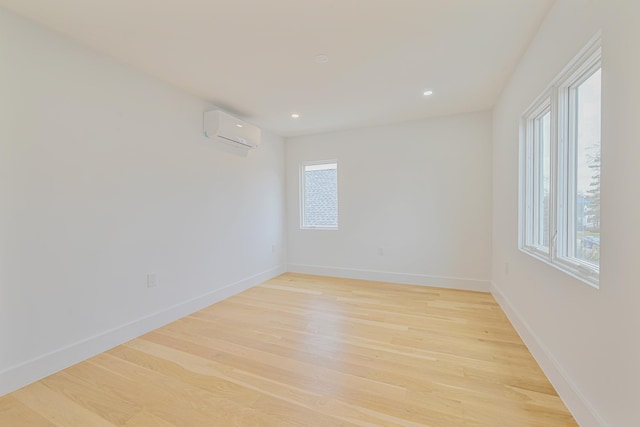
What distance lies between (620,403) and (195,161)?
11.5 ft

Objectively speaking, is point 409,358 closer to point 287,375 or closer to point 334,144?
point 287,375

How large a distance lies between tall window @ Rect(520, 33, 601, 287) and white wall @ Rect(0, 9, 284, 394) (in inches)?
126

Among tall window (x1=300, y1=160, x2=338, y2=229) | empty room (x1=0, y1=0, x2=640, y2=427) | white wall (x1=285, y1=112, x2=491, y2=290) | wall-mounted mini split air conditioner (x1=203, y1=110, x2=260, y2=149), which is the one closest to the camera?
empty room (x1=0, y1=0, x2=640, y2=427)

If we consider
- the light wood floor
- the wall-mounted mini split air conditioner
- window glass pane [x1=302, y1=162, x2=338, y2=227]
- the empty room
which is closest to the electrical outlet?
the empty room

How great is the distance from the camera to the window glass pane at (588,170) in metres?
1.38

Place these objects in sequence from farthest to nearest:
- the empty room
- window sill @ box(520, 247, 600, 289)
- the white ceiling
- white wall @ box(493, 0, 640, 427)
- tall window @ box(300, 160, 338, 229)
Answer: tall window @ box(300, 160, 338, 229), the white ceiling, the empty room, window sill @ box(520, 247, 600, 289), white wall @ box(493, 0, 640, 427)

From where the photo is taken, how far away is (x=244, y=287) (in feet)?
12.3

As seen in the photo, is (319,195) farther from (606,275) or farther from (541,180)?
(606,275)

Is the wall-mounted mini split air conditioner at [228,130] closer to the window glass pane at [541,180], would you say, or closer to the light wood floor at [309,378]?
the light wood floor at [309,378]

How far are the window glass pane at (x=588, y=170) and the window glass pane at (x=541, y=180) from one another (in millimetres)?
499

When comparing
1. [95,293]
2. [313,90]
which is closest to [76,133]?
[95,293]

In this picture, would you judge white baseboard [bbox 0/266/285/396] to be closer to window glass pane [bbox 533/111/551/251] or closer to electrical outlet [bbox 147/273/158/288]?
electrical outlet [bbox 147/273/158/288]

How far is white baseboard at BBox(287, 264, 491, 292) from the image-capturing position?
3579mm

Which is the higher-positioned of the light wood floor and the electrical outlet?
the electrical outlet
